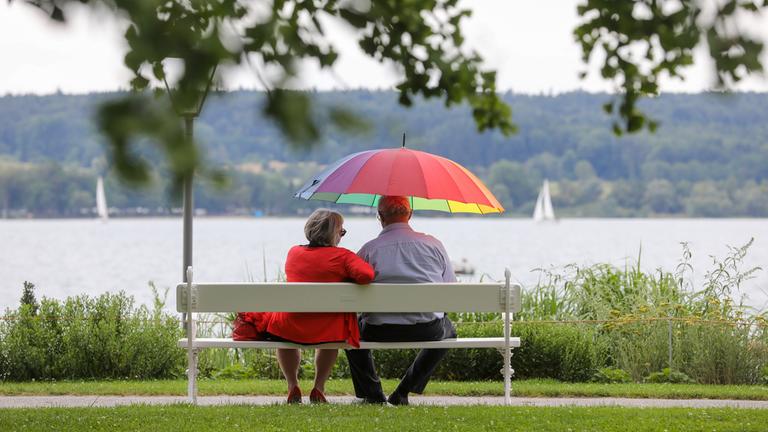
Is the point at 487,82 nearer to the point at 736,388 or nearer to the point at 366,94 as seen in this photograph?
the point at 366,94

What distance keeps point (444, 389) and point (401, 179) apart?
172cm

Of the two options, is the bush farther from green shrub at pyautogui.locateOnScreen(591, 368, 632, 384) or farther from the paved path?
green shrub at pyautogui.locateOnScreen(591, 368, 632, 384)

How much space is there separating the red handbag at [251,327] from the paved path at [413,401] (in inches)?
22.3

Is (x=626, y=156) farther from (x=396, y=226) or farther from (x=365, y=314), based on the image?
(x=365, y=314)

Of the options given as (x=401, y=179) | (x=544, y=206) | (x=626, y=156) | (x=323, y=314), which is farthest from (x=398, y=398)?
(x=544, y=206)

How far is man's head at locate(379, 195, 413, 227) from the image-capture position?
6633 mm

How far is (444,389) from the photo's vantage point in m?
7.67

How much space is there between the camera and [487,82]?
3.45m

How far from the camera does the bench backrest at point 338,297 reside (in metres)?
6.21

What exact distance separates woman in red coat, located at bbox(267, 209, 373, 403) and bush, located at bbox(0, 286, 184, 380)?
2.31 meters

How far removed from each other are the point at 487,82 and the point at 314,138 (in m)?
1.44

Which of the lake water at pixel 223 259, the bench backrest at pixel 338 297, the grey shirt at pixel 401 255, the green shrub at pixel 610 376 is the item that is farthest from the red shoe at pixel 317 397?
the lake water at pixel 223 259

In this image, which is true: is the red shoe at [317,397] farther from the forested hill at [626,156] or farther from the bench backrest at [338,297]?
the forested hill at [626,156]

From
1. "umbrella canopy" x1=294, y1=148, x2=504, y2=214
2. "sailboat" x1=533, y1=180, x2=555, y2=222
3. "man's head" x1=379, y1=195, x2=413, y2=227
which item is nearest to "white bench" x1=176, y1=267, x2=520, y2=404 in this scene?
"man's head" x1=379, y1=195, x2=413, y2=227
